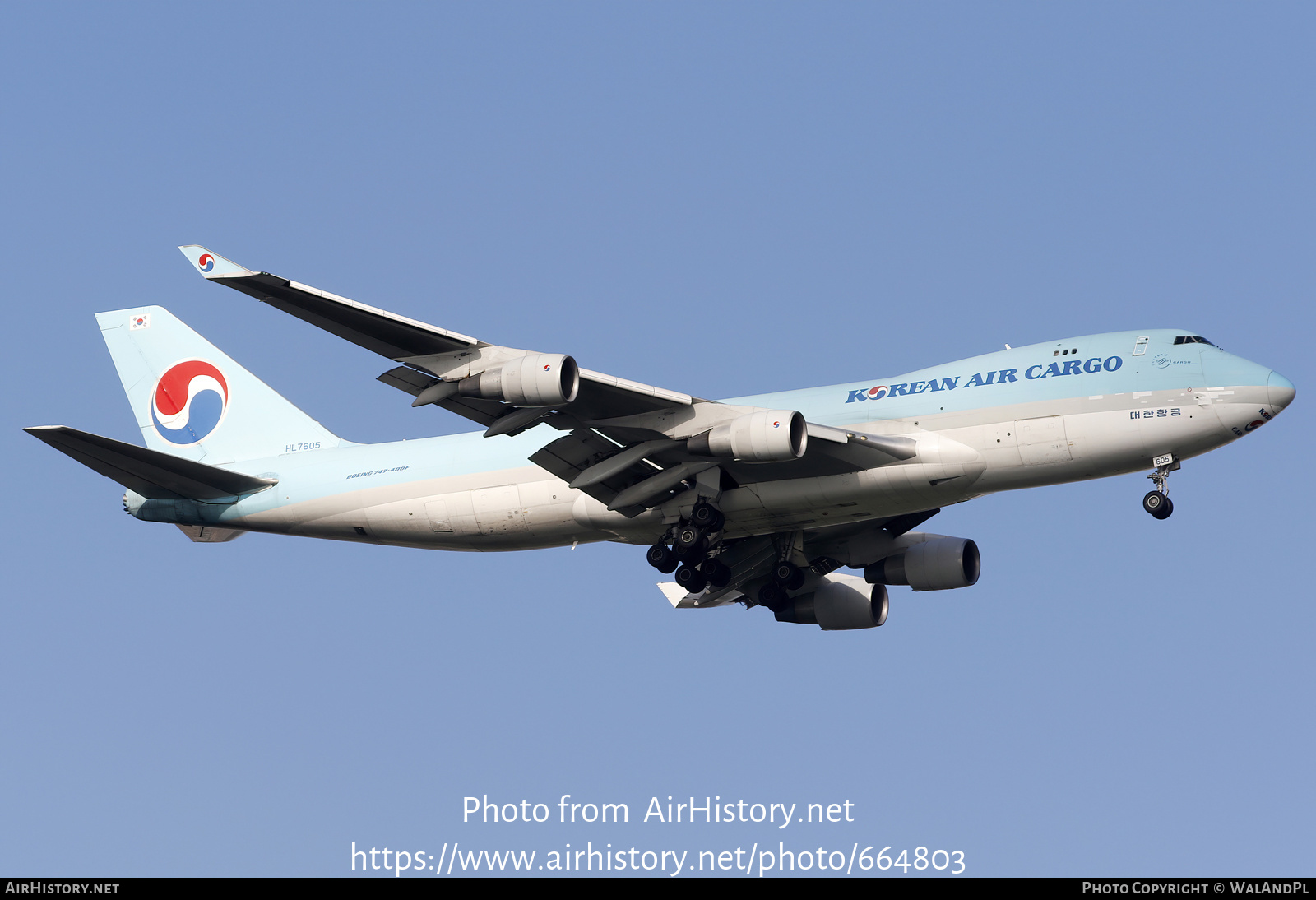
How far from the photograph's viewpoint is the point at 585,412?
31.2 meters

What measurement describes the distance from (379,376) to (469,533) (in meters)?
6.31

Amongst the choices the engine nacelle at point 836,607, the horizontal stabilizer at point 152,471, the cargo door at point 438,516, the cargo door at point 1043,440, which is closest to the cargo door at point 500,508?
the cargo door at point 438,516

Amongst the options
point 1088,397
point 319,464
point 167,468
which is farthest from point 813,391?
point 167,468

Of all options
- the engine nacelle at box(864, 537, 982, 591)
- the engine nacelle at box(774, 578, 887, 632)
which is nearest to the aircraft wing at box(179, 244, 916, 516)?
the engine nacelle at box(864, 537, 982, 591)

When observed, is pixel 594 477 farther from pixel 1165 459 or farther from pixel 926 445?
pixel 1165 459

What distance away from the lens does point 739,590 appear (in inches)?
1543

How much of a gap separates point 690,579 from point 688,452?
3.90m

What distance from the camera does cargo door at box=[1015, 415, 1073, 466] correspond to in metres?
30.4

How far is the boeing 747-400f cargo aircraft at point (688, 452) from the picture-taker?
29.6 metres

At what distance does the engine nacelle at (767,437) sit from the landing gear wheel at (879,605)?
1006cm

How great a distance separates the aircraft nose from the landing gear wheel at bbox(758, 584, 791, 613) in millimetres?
12572

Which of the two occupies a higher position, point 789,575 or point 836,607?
point 789,575

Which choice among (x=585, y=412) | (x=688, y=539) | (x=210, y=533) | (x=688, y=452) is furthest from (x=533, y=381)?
(x=210, y=533)

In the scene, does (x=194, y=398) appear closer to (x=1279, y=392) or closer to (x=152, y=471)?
(x=152, y=471)
